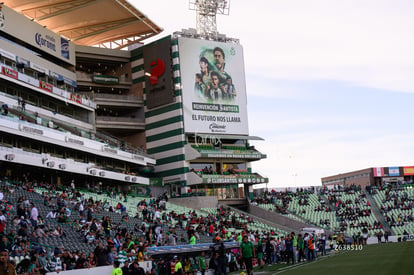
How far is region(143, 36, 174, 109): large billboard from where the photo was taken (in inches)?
2697

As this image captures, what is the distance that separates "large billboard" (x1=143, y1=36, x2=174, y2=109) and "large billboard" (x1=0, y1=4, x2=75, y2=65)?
28.1 feet

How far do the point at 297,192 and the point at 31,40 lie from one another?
113 ft

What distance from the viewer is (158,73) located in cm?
6944

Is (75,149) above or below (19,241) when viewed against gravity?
above

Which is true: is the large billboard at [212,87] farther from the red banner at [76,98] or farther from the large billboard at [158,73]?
the red banner at [76,98]

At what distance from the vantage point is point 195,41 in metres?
70.3

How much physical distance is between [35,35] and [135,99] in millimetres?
15171

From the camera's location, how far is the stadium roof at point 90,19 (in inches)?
2450

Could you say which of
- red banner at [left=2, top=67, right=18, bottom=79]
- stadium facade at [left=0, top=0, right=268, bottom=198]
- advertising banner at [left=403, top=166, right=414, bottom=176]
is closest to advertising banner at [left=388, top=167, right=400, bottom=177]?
advertising banner at [left=403, top=166, right=414, bottom=176]

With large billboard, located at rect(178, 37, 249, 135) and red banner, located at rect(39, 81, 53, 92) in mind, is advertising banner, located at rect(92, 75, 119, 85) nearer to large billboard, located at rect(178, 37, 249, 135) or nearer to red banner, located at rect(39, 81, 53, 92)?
large billboard, located at rect(178, 37, 249, 135)

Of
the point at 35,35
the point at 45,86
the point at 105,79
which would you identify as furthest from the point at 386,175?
the point at 35,35

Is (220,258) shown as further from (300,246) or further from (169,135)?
(169,135)

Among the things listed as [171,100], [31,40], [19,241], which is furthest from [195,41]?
[19,241]

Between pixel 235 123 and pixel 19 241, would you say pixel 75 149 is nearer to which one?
pixel 235 123
